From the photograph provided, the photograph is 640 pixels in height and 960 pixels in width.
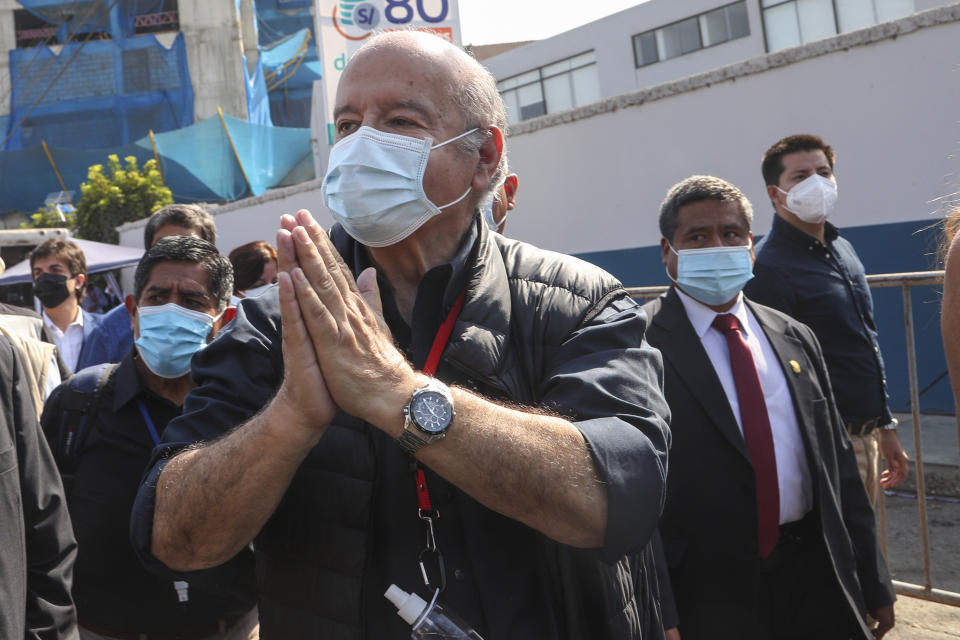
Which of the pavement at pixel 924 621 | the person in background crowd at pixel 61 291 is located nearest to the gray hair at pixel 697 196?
the pavement at pixel 924 621

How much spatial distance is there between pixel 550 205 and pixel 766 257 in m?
8.64

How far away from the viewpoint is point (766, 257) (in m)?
4.20

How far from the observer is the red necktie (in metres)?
2.82

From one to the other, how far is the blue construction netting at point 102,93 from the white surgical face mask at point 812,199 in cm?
3309

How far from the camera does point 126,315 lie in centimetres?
449

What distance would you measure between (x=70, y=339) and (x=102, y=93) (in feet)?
108

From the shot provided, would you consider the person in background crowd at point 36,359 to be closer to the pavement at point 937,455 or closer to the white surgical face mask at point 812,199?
the white surgical face mask at point 812,199

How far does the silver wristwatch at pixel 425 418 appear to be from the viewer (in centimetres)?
A: 140

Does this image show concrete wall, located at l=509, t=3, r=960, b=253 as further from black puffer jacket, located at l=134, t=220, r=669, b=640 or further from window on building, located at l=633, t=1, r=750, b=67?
window on building, located at l=633, t=1, r=750, b=67

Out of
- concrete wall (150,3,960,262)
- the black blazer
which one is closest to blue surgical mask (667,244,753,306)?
the black blazer

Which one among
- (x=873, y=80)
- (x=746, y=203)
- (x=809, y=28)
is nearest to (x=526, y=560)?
(x=746, y=203)

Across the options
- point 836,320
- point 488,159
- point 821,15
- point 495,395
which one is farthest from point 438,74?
point 821,15

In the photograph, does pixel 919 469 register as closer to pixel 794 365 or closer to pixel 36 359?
pixel 794 365

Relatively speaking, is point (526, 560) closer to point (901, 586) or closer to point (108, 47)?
point (901, 586)
